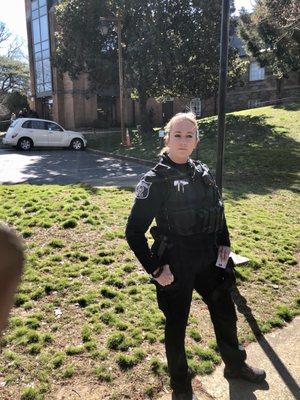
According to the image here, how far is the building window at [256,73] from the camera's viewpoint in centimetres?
4104

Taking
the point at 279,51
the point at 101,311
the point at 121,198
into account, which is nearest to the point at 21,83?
the point at 279,51

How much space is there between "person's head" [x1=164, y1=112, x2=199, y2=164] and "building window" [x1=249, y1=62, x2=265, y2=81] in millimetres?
40748

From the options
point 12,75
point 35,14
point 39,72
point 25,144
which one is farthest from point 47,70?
point 25,144

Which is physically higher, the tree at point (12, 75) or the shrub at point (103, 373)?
the tree at point (12, 75)

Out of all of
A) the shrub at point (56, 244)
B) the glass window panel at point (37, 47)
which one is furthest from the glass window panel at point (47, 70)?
the shrub at point (56, 244)

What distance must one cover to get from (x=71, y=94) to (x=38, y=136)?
44.0 feet

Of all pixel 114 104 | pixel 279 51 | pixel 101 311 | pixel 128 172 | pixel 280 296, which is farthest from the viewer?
pixel 114 104

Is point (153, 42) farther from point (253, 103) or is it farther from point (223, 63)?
point (253, 103)

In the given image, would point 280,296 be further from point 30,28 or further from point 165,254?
point 30,28

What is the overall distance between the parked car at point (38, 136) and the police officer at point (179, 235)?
1826 cm

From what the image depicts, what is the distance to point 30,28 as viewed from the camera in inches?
1432

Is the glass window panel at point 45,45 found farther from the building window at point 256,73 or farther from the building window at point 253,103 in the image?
the building window at point 256,73

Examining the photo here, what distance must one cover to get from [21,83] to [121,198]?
43.9m

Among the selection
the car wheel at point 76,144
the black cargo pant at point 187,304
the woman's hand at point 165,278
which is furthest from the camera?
the car wheel at point 76,144
